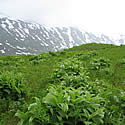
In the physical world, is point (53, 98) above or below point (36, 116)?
above

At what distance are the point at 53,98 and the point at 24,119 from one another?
0.92 m

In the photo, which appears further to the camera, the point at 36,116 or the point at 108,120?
the point at 108,120

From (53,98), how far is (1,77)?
3.28 m

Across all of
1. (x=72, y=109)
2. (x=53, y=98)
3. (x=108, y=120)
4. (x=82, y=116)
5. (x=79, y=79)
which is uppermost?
(x=79, y=79)

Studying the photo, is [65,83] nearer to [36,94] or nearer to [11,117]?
[36,94]

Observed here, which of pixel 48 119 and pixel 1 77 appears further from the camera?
pixel 1 77

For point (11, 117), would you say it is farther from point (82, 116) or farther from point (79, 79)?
point (79, 79)

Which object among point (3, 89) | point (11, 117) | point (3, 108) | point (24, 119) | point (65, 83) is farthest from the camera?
point (65, 83)

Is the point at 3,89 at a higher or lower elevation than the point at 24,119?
higher

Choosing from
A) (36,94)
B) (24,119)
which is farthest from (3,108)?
(24,119)

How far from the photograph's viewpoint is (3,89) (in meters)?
5.09

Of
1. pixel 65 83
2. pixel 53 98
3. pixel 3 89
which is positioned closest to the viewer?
A: pixel 53 98

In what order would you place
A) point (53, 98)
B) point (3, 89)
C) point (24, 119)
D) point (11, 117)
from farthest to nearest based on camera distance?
point (3, 89) → point (11, 117) → point (53, 98) → point (24, 119)

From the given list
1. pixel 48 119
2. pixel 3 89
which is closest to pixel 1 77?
pixel 3 89
